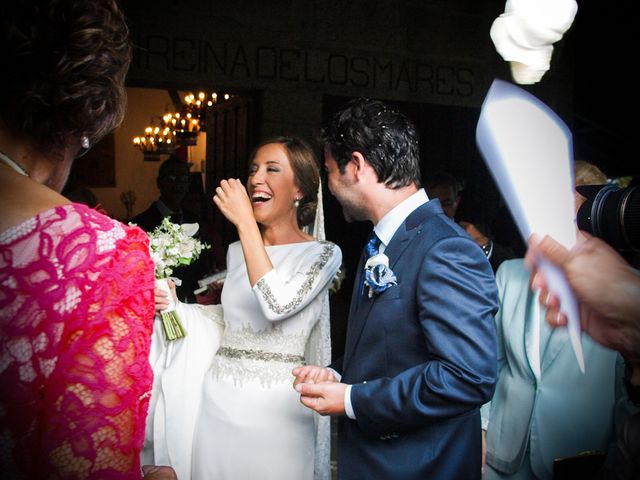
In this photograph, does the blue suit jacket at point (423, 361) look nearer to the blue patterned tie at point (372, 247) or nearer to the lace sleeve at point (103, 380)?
the blue patterned tie at point (372, 247)

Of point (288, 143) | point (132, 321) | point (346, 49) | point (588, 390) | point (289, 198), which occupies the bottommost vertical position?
point (588, 390)

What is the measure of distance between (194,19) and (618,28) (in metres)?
4.15

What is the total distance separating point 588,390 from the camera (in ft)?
8.13

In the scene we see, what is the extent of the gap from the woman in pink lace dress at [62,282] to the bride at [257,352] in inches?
59.1

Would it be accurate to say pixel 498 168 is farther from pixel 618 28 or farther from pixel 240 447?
pixel 618 28

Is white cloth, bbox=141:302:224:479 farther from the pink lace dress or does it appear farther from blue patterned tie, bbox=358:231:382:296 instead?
the pink lace dress

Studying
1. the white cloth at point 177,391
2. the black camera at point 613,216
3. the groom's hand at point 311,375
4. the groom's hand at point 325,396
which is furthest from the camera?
the white cloth at point 177,391

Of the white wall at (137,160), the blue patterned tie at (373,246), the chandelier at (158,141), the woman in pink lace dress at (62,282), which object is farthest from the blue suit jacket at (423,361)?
the white wall at (137,160)

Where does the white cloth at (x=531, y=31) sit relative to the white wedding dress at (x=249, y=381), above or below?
above

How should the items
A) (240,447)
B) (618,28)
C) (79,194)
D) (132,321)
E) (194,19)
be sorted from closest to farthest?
(132,321)
(240,447)
(79,194)
(194,19)
(618,28)

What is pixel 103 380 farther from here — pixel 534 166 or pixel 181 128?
pixel 181 128

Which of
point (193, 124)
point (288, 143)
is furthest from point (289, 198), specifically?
point (193, 124)

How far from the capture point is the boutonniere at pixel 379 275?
1.94 m

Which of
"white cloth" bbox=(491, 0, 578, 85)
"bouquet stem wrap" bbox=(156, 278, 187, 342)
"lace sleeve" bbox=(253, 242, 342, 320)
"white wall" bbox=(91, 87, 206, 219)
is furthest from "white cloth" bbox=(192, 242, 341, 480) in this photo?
"white wall" bbox=(91, 87, 206, 219)
